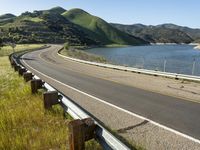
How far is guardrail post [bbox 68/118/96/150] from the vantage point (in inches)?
211

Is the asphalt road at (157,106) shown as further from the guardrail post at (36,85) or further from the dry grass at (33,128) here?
the dry grass at (33,128)

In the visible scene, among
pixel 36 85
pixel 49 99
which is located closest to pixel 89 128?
pixel 49 99

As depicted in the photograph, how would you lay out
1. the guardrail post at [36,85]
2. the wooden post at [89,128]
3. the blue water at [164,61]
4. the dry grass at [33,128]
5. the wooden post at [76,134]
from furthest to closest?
the blue water at [164,61], the guardrail post at [36,85], the dry grass at [33,128], the wooden post at [89,128], the wooden post at [76,134]

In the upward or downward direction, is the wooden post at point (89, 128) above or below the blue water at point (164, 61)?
above

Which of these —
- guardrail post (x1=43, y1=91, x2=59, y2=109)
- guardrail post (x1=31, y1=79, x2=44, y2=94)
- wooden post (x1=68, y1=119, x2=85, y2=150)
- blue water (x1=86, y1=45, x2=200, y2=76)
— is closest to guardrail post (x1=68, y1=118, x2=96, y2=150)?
wooden post (x1=68, y1=119, x2=85, y2=150)

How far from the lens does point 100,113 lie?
10250mm

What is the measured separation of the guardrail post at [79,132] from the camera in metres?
5.37

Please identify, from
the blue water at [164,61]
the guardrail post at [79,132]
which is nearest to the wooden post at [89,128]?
the guardrail post at [79,132]

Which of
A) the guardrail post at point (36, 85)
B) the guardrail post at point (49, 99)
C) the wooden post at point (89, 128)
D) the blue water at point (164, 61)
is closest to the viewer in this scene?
the wooden post at point (89, 128)

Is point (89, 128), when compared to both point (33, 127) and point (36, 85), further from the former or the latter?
point (36, 85)

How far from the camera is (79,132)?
543cm

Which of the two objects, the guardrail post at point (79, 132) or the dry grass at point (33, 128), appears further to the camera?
the dry grass at point (33, 128)

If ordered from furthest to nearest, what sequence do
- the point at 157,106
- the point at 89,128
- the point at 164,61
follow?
the point at 164,61, the point at 157,106, the point at 89,128

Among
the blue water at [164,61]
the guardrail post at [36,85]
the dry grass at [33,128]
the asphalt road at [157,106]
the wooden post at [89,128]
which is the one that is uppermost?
the wooden post at [89,128]
